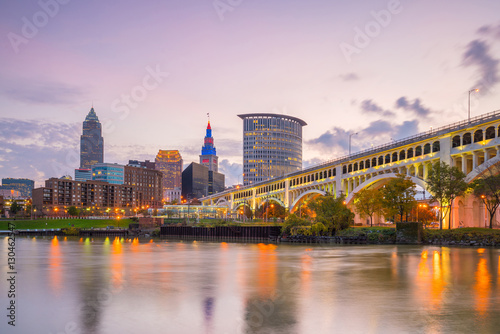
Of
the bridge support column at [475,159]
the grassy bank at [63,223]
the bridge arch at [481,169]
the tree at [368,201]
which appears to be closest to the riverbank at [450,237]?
the bridge arch at [481,169]

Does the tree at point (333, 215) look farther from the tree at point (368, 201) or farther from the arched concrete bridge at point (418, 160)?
the arched concrete bridge at point (418, 160)

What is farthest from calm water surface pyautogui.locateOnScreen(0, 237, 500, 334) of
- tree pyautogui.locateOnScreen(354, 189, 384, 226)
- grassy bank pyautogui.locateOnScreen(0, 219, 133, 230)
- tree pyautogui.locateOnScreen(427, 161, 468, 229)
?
grassy bank pyautogui.locateOnScreen(0, 219, 133, 230)

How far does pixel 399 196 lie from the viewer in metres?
80.3

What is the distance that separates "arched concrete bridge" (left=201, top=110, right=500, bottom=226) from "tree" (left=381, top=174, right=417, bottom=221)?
2.06 metres

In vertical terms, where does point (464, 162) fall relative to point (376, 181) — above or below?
above

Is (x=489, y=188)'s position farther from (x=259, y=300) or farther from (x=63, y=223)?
(x=63, y=223)

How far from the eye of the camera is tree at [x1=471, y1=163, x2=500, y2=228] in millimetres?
62531

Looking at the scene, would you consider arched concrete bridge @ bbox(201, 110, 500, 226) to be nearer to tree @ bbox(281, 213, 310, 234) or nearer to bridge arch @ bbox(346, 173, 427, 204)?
bridge arch @ bbox(346, 173, 427, 204)

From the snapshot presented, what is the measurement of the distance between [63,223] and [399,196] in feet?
412

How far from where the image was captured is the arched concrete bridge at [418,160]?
67.2 meters

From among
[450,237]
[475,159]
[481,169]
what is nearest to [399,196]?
[475,159]

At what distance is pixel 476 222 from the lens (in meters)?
74.8

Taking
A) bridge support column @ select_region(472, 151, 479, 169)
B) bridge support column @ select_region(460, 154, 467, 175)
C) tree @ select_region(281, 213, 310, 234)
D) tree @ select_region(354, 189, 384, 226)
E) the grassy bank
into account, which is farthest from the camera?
the grassy bank

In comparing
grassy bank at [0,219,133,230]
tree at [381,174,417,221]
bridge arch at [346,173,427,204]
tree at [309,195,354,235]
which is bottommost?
grassy bank at [0,219,133,230]
